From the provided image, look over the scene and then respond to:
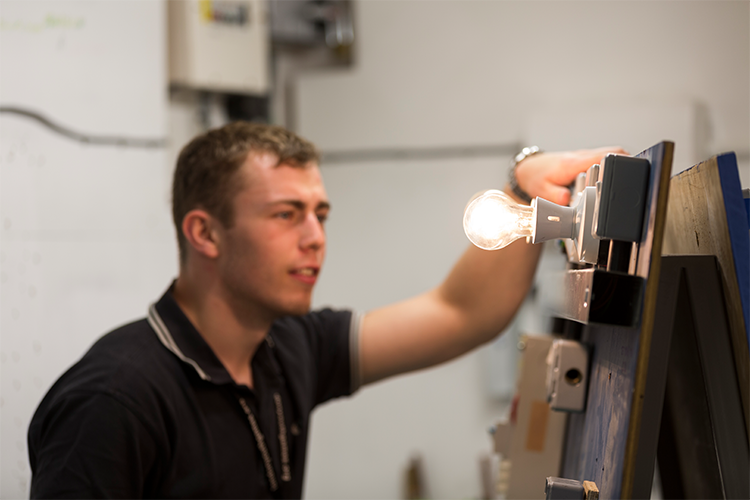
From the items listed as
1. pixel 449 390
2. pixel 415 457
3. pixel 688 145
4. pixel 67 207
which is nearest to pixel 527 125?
pixel 688 145

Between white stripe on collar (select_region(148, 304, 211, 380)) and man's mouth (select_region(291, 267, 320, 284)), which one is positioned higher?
man's mouth (select_region(291, 267, 320, 284))

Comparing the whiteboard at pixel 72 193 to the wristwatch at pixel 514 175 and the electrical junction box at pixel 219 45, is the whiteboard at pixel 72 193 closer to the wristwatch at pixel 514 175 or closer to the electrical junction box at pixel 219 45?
the electrical junction box at pixel 219 45

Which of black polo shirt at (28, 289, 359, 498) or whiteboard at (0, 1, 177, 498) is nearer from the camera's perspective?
black polo shirt at (28, 289, 359, 498)

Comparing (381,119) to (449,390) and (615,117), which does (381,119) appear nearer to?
(615,117)

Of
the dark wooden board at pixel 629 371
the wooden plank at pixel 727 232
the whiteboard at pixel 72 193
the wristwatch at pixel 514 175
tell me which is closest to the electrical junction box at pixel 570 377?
the dark wooden board at pixel 629 371

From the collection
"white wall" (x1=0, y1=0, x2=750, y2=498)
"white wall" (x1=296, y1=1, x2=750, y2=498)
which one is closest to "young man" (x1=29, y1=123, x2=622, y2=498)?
"white wall" (x1=0, y1=0, x2=750, y2=498)

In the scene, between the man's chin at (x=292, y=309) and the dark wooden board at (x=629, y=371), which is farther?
the man's chin at (x=292, y=309)

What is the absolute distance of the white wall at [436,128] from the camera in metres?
2.11

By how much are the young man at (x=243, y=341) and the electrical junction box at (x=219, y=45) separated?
990mm

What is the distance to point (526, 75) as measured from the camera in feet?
7.31

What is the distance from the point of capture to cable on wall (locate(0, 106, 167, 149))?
139cm

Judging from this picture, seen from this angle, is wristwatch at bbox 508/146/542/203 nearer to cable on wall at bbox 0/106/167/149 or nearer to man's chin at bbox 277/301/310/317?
man's chin at bbox 277/301/310/317

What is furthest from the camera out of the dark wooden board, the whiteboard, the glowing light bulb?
the whiteboard

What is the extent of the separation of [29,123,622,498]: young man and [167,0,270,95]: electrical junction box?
39.0 inches
